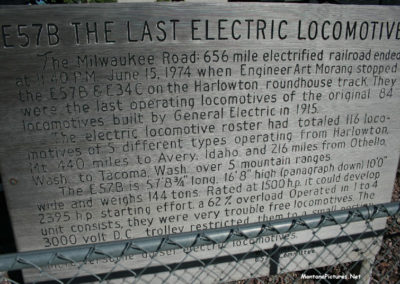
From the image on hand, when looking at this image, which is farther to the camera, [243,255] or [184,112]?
[243,255]

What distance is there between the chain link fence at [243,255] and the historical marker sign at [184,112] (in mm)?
223

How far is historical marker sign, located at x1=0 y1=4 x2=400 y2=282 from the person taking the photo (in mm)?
1906

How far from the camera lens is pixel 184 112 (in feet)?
6.89

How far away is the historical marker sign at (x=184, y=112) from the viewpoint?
191 centimetres

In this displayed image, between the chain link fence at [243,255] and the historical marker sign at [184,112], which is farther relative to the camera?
the historical marker sign at [184,112]

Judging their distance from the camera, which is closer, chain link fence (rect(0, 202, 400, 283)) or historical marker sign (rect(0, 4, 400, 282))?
chain link fence (rect(0, 202, 400, 283))

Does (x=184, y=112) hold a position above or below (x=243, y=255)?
above

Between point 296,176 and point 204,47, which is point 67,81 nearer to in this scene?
point 204,47

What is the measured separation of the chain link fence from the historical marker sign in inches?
8.8

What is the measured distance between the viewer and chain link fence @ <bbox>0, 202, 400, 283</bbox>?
1485 mm

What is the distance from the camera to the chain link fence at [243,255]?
149 cm

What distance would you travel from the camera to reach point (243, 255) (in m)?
2.53

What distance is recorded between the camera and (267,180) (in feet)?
7.75

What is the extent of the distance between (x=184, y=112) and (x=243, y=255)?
136cm
